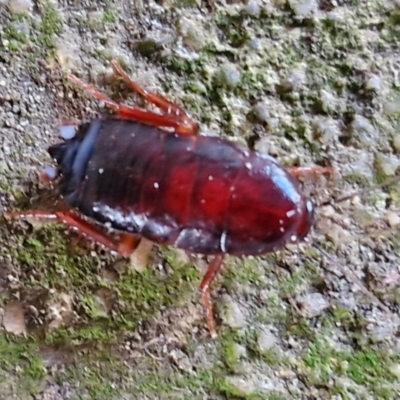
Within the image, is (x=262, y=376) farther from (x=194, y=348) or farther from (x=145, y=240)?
(x=145, y=240)

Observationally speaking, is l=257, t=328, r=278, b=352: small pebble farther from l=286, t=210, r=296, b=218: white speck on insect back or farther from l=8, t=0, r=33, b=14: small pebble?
l=8, t=0, r=33, b=14: small pebble

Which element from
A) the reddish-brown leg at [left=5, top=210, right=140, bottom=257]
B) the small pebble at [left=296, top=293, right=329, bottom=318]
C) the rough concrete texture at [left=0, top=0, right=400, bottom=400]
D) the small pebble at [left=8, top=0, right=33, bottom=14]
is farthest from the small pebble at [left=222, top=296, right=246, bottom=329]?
the small pebble at [left=8, top=0, right=33, bottom=14]

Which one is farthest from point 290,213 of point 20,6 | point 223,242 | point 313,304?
point 20,6

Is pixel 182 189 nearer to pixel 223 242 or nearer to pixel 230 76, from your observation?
pixel 223 242

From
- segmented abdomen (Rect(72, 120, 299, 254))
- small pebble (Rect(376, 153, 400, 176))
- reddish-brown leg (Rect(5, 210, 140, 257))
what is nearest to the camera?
segmented abdomen (Rect(72, 120, 299, 254))

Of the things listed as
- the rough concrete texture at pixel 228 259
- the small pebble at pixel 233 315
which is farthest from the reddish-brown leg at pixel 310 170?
the small pebble at pixel 233 315

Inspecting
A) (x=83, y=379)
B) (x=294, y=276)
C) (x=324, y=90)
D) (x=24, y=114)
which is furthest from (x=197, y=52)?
(x=83, y=379)
